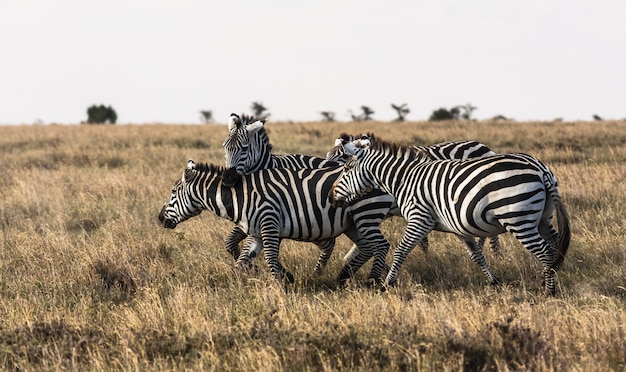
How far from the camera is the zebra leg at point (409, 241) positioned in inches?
307

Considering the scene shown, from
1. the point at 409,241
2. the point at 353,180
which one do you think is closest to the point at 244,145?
the point at 353,180

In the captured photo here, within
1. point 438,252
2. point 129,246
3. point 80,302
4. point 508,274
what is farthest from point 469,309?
point 129,246

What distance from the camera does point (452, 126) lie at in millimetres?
29219

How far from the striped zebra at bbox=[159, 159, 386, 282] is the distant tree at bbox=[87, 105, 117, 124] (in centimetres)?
4302

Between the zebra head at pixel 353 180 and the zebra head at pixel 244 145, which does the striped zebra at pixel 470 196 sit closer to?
the zebra head at pixel 353 180

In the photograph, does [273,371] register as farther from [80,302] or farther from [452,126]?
[452,126]

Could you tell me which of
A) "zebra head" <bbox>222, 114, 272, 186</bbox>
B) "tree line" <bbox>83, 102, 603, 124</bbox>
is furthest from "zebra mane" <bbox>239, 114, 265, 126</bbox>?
"tree line" <bbox>83, 102, 603, 124</bbox>

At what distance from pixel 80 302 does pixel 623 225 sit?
23.4 ft

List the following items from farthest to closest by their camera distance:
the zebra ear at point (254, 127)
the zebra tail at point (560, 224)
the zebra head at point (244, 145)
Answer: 1. the zebra ear at point (254, 127)
2. the zebra head at point (244, 145)
3. the zebra tail at point (560, 224)

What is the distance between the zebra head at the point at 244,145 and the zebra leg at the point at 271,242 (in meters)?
1.36

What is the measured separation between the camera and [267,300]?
6.89 metres

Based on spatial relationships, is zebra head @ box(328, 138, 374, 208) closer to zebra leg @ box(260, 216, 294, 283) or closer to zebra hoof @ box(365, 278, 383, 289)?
zebra leg @ box(260, 216, 294, 283)

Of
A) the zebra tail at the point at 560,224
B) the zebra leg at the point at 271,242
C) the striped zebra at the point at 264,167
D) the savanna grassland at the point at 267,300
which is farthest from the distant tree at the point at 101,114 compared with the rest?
the zebra tail at the point at 560,224

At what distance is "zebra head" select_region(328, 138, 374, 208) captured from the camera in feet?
26.7
